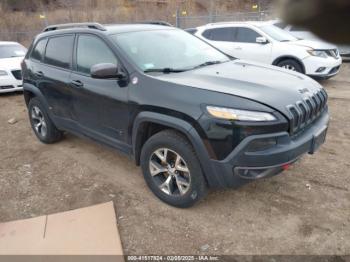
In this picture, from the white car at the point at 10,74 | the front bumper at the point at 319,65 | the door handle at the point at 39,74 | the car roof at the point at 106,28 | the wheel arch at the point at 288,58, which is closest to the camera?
the car roof at the point at 106,28

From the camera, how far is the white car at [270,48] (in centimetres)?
795

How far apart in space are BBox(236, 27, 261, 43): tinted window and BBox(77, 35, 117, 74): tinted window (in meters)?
5.80

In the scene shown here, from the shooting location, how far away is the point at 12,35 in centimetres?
1933

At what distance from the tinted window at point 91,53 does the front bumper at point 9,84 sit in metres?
5.32

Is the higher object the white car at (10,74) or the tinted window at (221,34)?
the tinted window at (221,34)

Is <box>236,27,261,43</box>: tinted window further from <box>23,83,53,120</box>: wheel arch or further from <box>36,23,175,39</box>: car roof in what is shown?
<box>23,83,53,120</box>: wheel arch

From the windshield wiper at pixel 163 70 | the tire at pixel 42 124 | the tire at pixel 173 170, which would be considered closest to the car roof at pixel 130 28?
the windshield wiper at pixel 163 70

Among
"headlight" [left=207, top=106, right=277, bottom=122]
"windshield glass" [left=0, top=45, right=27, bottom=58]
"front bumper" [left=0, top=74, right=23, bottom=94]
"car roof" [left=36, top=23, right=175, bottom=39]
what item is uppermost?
"car roof" [left=36, top=23, right=175, bottom=39]

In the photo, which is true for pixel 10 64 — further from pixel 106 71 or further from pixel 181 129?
pixel 181 129

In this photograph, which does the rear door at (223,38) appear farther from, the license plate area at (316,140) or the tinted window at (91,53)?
the license plate area at (316,140)

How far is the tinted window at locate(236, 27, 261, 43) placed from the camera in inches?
344

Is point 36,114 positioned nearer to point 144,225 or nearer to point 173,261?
point 144,225

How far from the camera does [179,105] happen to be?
2.89m

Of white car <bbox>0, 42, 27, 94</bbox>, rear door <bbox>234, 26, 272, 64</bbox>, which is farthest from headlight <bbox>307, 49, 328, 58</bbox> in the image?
white car <bbox>0, 42, 27, 94</bbox>
